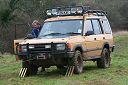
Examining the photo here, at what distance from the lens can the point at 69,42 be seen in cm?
1331

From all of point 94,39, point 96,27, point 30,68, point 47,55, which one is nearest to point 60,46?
point 47,55

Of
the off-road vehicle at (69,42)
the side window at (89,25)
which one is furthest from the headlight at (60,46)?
the side window at (89,25)

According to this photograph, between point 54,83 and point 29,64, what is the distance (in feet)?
7.58

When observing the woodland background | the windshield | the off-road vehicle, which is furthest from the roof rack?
the woodland background

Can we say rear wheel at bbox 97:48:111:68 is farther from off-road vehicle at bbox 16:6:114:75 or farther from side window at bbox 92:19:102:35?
side window at bbox 92:19:102:35

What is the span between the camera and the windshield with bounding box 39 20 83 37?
47.7ft

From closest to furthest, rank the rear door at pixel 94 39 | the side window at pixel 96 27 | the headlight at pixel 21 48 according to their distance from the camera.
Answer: the headlight at pixel 21 48 → the rear door at pixel 94 39 → the side window at pixel 96 27

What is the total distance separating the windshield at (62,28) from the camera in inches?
573

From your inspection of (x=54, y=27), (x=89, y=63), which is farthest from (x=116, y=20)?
(x=54, y=27)

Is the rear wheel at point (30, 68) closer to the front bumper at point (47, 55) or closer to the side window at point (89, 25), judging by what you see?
the front bumper at point (47, 55)

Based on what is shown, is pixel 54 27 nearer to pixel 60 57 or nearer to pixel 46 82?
pixel 60 57

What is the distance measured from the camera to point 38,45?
13.4m

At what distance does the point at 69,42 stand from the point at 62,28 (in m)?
1.49

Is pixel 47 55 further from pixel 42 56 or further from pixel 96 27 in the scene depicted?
pixel 96 27
